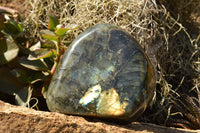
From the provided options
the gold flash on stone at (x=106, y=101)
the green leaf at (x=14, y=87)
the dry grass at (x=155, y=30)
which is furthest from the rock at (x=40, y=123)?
the dry grass at (x=155, y=30)

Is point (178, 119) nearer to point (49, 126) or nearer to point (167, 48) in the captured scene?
point (167, 48)

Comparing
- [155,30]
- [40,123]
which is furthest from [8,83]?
[155,30]

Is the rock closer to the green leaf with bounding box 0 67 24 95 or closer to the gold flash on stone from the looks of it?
the gold flash on stone

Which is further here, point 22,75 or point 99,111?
point 22,75

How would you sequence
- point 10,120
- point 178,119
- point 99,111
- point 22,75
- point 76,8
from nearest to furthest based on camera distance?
point 10,120, point 99,111, point 22,75, point 178,119, point 76,8

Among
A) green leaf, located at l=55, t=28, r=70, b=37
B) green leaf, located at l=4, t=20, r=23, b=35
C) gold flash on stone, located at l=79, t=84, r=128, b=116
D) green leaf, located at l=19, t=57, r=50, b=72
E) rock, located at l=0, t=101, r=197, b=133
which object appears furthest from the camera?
green leaf, located at l=4, t=20, r=23, b=35

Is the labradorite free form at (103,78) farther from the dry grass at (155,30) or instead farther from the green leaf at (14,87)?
the dry grass at (155,30)

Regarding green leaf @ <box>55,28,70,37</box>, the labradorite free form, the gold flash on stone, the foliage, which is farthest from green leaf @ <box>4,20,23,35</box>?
the gold flash on stone

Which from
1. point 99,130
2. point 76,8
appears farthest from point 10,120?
point 76,8
